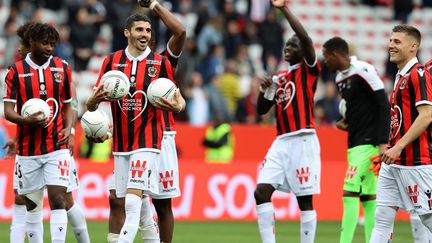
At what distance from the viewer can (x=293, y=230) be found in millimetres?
17047

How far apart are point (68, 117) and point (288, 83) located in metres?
2.64

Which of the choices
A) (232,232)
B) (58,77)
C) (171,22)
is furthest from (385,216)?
(232,232)

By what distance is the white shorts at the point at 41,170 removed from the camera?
1106cm

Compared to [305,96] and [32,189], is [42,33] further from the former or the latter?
[305,96]

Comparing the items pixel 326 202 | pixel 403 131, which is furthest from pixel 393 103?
pixel 326 202

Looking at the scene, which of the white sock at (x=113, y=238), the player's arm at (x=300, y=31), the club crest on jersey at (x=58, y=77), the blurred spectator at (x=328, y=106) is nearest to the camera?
the white sock at (x=113, y=238)

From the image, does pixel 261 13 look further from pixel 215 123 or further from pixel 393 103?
pixel 393 103

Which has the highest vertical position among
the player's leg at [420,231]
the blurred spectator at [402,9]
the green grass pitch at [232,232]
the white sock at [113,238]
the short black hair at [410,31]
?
the blurred spectator at [402,9]

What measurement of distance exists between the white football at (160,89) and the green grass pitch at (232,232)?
164 inches

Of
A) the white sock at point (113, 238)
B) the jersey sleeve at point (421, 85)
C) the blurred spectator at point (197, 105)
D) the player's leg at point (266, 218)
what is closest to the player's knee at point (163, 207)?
the white sock at point (113, 238)

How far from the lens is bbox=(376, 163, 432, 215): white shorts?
1013cm

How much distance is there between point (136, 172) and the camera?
10.4 m

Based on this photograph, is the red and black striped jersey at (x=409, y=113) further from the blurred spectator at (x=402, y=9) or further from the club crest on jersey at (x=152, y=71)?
the blurred spectator at (x=402, y=9)

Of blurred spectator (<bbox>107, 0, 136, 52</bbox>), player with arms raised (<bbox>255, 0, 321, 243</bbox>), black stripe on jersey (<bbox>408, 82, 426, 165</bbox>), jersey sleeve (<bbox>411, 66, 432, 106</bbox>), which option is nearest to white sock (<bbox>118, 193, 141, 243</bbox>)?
player with arms raised (<bbox>255, 0, 321, 243</bbox>)
